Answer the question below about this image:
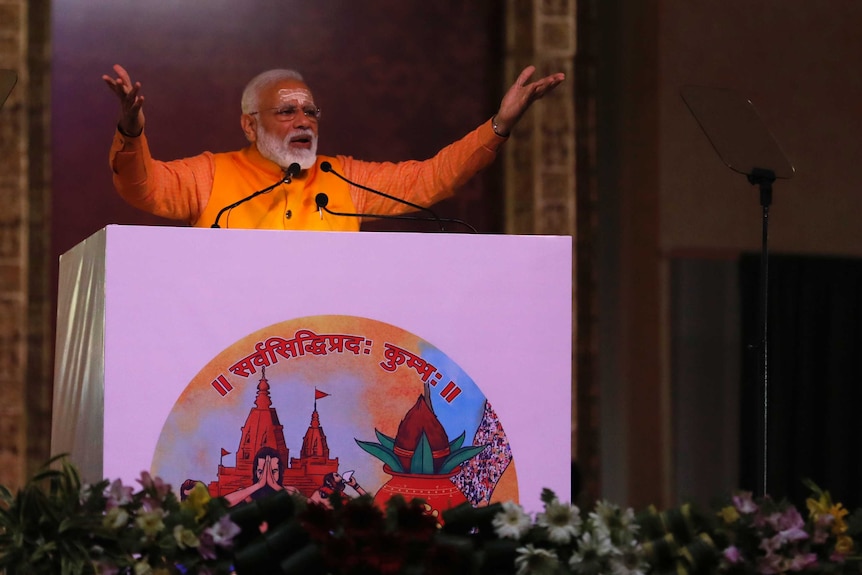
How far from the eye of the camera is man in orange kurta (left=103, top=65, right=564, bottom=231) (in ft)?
12.0

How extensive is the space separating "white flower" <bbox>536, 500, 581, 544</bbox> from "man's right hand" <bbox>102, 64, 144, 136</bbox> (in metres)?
1.51

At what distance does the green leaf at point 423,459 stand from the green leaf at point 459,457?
23mm

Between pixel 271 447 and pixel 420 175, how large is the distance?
177cm

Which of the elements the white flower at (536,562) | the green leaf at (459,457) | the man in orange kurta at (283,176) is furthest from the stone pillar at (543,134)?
the white flower at (536,562)

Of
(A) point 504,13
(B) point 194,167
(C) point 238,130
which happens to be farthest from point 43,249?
(A) point 504,13

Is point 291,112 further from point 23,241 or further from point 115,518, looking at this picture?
point 115,518

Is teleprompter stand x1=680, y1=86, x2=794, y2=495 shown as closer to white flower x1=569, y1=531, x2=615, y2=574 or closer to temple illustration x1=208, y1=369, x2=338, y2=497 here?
temple illustration x1=208, y1=369, x2=338, y2=497

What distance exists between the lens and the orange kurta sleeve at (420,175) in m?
3.69

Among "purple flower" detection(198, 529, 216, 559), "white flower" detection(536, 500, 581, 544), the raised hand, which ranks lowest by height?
"purple flower" detection(198, 529, 216, 559)

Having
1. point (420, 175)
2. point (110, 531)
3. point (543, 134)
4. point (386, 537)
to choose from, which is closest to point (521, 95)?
point (420, 175)

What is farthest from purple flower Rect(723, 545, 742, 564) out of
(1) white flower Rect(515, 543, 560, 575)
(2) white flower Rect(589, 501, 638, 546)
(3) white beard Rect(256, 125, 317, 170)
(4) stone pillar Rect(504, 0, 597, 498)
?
(4) stone pillar Rect(504, 0, 597, 498)

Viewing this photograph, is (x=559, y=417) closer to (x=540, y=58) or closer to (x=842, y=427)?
(x=540, y=58)

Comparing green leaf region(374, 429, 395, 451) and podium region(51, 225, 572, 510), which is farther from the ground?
podium region(51, 225, 572, 510)

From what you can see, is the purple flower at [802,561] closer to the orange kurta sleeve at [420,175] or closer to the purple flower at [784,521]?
the purple flower at [784,521]
